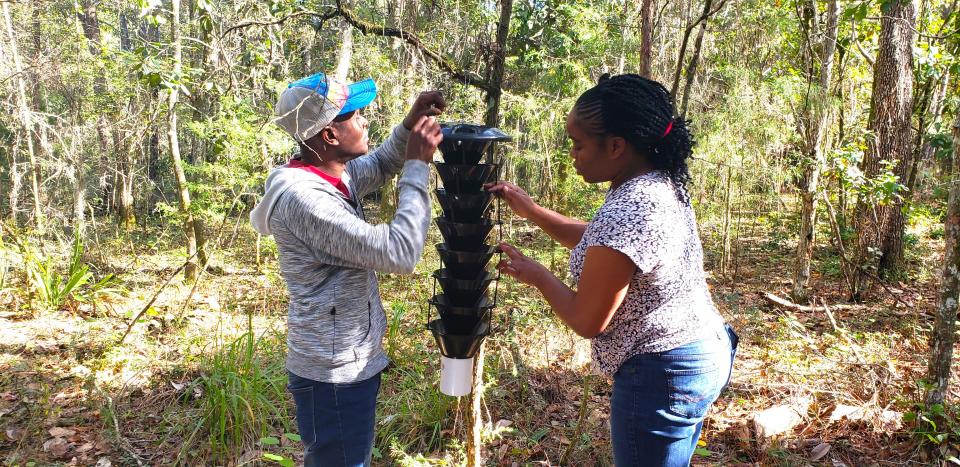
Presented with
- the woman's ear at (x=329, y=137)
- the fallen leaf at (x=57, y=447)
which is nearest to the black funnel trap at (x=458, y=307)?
the woman's ear at (x=329, y=137)

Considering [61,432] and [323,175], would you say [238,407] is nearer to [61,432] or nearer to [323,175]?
[61,432]

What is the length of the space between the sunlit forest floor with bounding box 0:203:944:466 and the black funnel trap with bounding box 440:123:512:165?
5.01 ft

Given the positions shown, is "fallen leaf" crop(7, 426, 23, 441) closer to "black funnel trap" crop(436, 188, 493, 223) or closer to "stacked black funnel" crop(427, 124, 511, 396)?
"stacked black funnel" crop(427, 124, 511, 396)

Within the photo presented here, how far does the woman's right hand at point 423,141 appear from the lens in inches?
64.0

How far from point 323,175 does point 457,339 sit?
2.31 feet

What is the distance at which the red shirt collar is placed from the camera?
167 centimetres

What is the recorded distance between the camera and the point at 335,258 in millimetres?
1632

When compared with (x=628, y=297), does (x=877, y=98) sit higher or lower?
higher

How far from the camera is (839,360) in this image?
406 cm

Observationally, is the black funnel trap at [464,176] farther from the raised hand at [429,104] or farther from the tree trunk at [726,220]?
the tree trunk at [726,220]

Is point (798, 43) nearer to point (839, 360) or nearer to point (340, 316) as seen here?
point (839, 360)

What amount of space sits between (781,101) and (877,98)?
152 cm

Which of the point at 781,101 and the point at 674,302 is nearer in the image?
the point at 674,302

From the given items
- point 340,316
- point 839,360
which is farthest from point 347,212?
point 839,360
